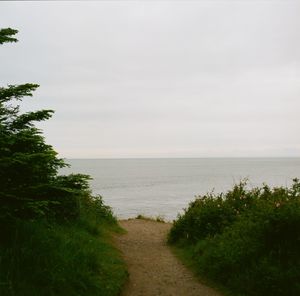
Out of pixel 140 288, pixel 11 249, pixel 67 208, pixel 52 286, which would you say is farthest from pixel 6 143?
pixel 67 208

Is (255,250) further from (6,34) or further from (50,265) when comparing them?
(6,34)

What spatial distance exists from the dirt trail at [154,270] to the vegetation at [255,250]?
1.74 feet

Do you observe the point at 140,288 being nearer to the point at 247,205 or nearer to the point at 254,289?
the point at 254,289

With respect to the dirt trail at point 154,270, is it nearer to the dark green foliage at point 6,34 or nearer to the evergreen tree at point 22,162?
the evergreen tree at point 22,162

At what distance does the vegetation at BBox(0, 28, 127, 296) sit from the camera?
23.7 ft

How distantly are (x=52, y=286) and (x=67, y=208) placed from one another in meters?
6.14

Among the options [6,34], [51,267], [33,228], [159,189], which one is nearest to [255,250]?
[51,267]

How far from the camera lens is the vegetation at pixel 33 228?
7.21m

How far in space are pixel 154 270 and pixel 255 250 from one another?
3.21 metres

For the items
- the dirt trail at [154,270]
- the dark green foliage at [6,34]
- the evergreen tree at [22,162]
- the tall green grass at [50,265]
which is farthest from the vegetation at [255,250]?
the dark green foliage at [6,34]

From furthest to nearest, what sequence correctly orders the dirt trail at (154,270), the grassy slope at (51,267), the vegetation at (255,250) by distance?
the dirt trail at (154,270) → the vegetation at (255,250) → the grassy slope at (51,267)

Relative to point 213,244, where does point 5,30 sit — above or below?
above

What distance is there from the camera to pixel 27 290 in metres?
6.93

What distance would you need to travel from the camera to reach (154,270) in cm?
1148
